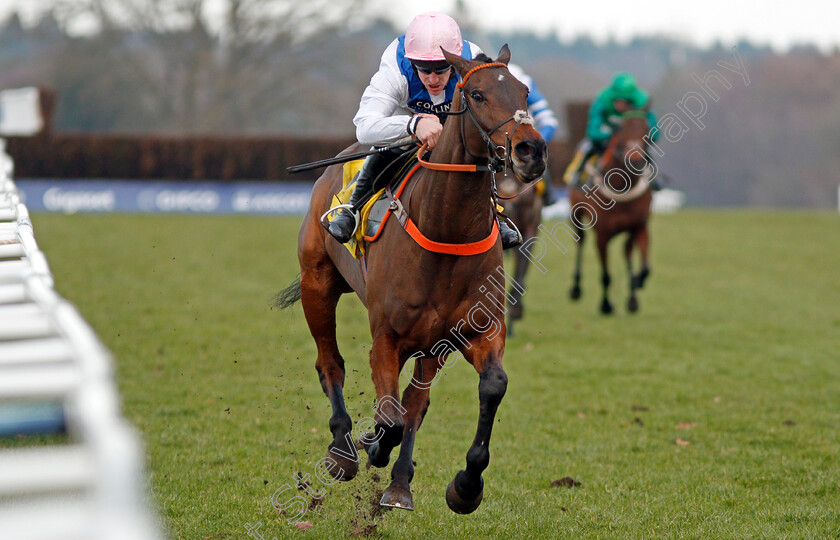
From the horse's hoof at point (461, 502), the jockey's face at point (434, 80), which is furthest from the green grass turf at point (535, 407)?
the jockey's face at point (434, 80)

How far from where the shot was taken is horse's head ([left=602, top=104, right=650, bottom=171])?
10156 mm

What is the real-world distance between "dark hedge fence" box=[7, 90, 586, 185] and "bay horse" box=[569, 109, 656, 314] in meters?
11.3

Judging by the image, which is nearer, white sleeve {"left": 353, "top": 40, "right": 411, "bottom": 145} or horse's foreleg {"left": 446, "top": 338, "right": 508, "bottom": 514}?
horse's foreleg {"left": 446, "top": 338, "right": 508, "bottom": 514}

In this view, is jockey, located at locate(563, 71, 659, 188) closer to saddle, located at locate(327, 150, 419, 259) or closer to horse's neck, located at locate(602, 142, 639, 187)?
horse's neck, located at locate(602, 142, 639, 187)

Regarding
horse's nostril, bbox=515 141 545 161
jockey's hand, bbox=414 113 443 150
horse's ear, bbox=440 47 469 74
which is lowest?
jockey's hand, bbox=414 113 443 150

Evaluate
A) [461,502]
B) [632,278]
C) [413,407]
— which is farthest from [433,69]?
[632,278]

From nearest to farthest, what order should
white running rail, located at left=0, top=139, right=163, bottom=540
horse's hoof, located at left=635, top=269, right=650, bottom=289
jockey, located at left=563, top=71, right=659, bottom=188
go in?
white running rail, located at left=0, top=139, right=163, bottom=540, jockey, located at left=563, top=71, right=659, bottom=188, horse's hoof, located at left=635, top=269, right=650, bottom=289

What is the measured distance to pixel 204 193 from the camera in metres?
21.6

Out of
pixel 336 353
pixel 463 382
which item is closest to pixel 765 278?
pixel 463 382

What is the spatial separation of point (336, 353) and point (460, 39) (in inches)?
72.6

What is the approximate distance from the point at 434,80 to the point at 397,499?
1.84 m

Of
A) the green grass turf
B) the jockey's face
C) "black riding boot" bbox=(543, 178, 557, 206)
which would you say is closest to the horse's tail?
the green grass turf

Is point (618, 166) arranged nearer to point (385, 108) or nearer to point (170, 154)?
point (385, 108)

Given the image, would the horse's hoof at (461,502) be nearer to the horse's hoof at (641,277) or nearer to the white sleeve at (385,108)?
the white sleeve at (385,108)
